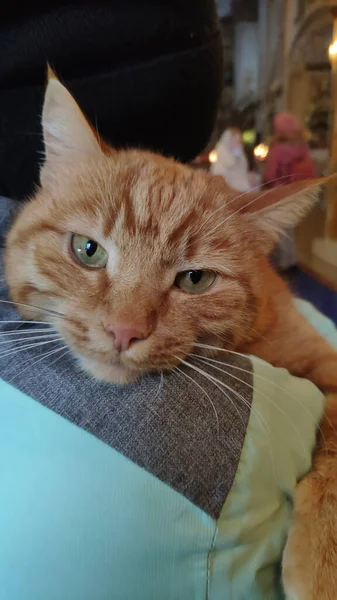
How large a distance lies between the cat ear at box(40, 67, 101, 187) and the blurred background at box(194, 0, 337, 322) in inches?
127

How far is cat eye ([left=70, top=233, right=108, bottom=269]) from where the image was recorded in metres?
1.00

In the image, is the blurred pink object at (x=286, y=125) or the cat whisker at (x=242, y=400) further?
the blurred pink object at (x=286, y=125)

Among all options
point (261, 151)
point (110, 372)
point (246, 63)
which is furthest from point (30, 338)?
point (246, 63)

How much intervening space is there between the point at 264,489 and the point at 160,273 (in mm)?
447

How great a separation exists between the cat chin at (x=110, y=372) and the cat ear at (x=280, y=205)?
49 centimetres

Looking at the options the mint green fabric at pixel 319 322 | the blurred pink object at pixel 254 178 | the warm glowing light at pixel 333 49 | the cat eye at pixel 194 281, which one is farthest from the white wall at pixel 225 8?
the cat eye at pixel 194 281

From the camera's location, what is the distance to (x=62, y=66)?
3.78ft

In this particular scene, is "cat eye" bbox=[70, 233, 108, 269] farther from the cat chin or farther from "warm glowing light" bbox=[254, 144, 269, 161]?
"warm glowing light" bbox=[254, 144, 269, 161]

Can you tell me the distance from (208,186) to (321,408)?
0.57 meters

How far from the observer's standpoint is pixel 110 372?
84 centimetres

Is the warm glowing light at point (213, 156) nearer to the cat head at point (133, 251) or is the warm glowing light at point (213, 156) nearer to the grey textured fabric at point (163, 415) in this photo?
the cat head at point (133, 251)

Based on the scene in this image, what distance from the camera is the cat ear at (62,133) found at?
1.02 meters

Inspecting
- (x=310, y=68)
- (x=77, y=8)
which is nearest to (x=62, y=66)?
(x=77, y=8)

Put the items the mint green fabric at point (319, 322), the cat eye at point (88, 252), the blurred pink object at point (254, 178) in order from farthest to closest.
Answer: the blurred pink object at point (254, 178), the mint green fabric at point (319, 322), the cat eye at point (88, 252)
